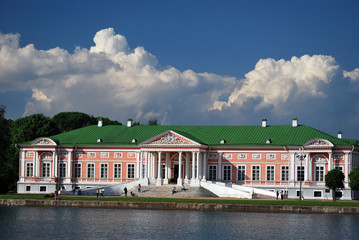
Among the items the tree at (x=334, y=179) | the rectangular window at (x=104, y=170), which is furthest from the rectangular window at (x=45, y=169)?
the tree at (x=334, y=179)

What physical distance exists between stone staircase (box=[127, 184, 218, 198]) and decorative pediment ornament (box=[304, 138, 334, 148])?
11.9 m

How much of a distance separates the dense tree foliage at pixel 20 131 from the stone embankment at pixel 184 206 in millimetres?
5745

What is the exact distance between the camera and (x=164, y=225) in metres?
43.1

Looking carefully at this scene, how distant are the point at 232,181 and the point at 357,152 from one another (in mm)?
13992

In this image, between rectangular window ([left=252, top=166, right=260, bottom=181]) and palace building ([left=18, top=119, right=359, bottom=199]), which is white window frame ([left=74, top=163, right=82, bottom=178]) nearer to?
palace building ([left=18, top=119, right=359, bottom=199])

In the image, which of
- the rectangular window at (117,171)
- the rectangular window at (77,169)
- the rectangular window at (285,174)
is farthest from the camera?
the rectangular window at (77,169)

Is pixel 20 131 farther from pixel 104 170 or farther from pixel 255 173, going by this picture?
pixel 255 173

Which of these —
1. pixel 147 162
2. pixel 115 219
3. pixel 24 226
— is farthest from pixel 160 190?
pixel 24 226

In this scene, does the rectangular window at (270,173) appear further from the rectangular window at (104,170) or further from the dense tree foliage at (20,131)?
the dense tree foliage at (20,131)

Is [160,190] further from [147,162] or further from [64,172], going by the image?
[64,172]

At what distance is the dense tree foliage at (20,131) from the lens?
57375mm

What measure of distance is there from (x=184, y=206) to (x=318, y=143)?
2124cm

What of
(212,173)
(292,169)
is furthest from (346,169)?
(212,173)

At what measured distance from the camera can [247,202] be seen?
53.8m
